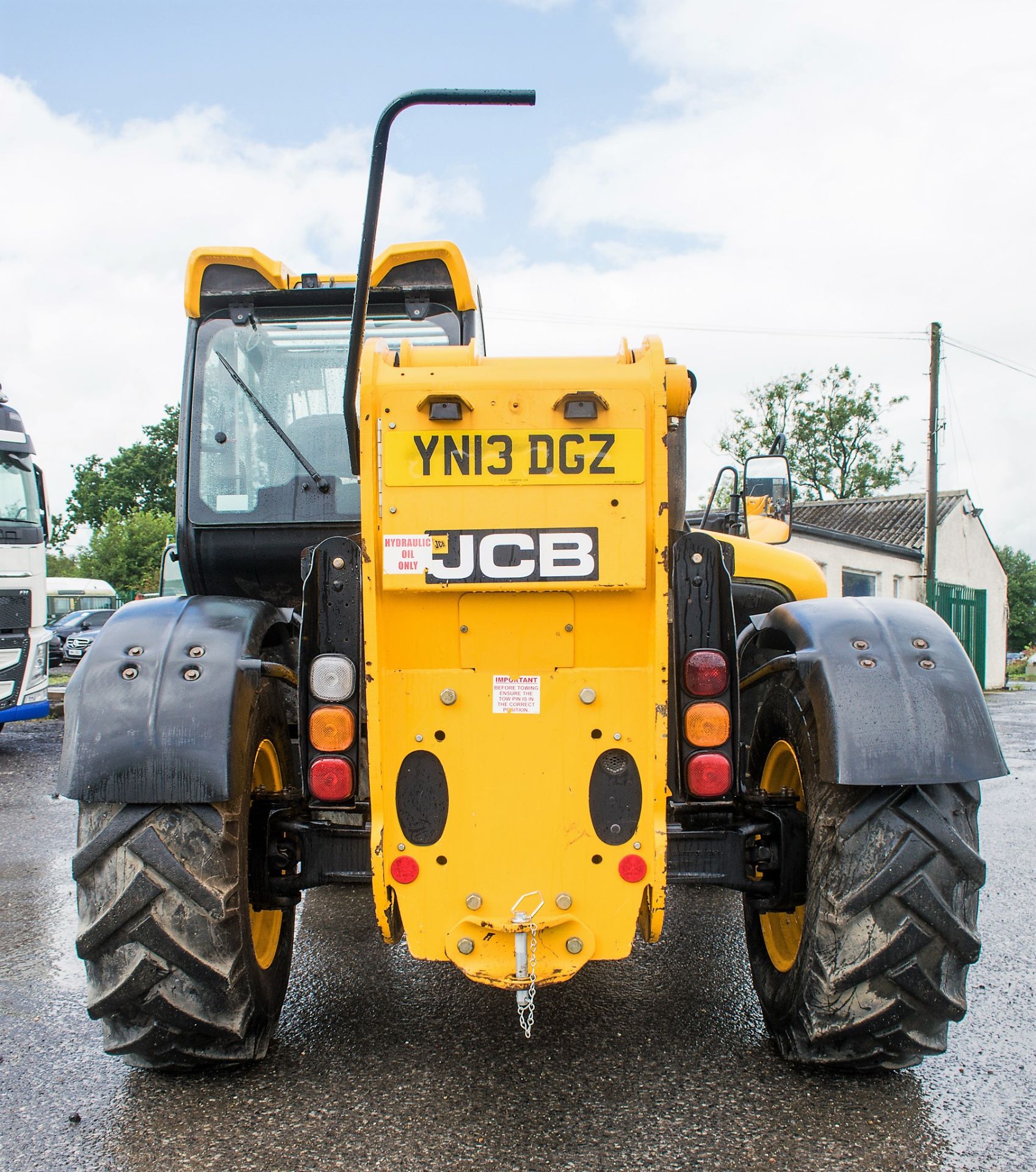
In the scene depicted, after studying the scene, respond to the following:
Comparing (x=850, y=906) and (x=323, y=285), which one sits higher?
(x=323, y=285)

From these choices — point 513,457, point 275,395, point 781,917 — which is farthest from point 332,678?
point 275,395

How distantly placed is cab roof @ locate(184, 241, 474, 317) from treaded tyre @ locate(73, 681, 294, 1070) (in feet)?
7.86

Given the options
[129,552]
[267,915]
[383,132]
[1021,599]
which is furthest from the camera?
[1021,599]

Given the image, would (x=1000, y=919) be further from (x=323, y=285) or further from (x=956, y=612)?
(x=956, y=612)

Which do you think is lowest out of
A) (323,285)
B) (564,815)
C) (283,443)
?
(564,815)

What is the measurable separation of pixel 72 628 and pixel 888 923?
38.2 meters

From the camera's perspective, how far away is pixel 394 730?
113 inches

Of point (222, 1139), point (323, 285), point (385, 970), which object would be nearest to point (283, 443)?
point (323, 285)

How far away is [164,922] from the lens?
2.87 m

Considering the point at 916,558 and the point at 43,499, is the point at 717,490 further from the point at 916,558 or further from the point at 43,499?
the point at 916,558

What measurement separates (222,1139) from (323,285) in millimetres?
3356

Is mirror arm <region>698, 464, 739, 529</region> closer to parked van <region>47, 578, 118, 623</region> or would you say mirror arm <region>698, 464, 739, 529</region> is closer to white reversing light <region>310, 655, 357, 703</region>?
white reversing light <region>310, 655, 357, 703</region>

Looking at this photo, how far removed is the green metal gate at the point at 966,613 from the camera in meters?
27.6

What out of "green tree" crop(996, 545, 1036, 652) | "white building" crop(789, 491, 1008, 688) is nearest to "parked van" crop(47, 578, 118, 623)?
"white building" crop(789, 491, 1008, 688)
